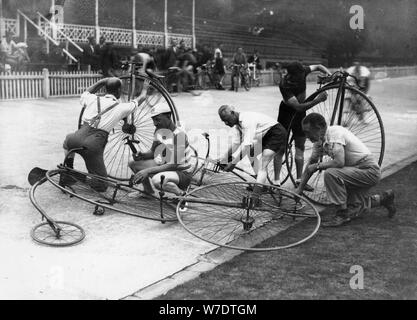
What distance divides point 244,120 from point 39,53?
1449 centimetres

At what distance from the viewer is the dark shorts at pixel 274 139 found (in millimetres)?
5730

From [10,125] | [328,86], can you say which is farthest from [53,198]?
[10,125]

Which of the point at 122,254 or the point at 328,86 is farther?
the point at 328,86

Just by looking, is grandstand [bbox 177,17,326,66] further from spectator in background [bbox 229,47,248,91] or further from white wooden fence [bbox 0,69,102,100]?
white wooden fence [bbox 0,69,102,100]

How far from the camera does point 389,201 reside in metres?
5.29

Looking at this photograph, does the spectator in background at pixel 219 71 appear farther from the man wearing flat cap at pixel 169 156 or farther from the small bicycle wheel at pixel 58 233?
the small bicycle wheel at pixel 58 233

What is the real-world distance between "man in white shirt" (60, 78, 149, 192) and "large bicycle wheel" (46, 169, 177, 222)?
95 mm

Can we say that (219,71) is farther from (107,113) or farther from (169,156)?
(169,156)

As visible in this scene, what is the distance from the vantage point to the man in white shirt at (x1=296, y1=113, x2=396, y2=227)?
197 inches

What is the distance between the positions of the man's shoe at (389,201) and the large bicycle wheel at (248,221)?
2.29 ft
